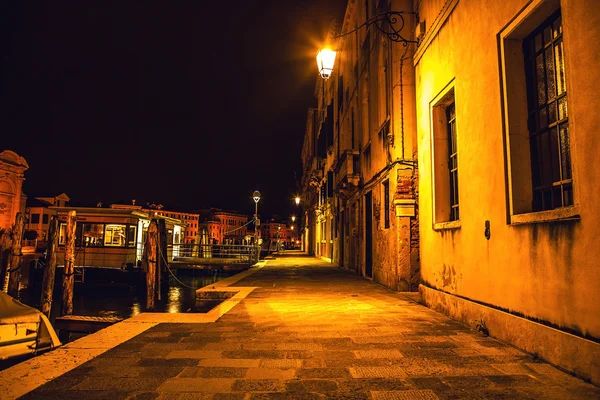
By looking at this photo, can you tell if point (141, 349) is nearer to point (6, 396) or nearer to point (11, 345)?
point (6, 396)

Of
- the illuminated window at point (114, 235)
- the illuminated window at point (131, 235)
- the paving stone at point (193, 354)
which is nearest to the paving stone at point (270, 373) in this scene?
the paving stone at point (193, 354)

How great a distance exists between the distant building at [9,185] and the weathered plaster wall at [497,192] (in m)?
50.2

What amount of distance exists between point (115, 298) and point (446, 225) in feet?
48.8

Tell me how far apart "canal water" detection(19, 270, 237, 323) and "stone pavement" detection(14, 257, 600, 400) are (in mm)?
9225

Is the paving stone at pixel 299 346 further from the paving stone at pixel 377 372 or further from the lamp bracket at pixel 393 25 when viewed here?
the lamp bracket at pixel 393 25

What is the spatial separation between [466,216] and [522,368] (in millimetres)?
2458

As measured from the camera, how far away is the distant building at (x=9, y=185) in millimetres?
44438

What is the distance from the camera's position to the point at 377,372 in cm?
360

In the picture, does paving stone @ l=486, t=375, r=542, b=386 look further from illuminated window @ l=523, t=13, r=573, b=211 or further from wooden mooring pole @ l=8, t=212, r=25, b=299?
wooden mooring pole @ l=8, t=212, r=25, b=299

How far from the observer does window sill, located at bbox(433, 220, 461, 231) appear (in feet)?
20.0

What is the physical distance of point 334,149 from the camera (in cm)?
2348

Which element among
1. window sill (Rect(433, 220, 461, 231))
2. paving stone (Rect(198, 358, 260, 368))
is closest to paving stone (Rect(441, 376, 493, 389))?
paving stone (Rect(198, 358, 260, 368))

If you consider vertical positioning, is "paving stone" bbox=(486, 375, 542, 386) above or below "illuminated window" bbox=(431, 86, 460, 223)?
below

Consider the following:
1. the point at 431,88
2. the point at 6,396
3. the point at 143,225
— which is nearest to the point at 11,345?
the point at 6,396
